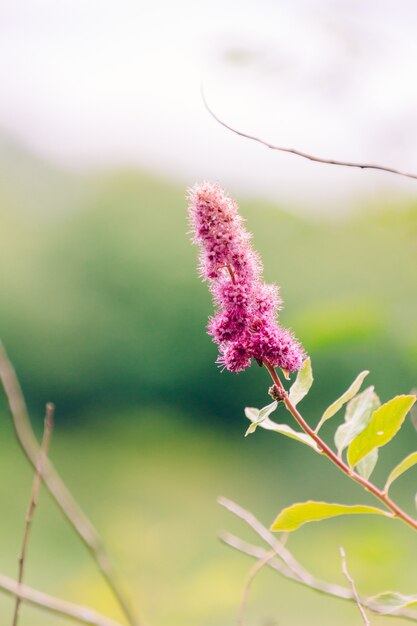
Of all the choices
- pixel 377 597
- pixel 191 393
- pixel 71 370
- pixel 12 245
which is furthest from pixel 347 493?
pixel 377 597

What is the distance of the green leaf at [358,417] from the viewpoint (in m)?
0.56

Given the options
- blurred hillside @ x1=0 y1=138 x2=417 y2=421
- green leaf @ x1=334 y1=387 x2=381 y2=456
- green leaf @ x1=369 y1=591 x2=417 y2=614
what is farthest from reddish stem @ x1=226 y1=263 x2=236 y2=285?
blurred hillside @ x1=0 y1=138 x2=417 y2=421

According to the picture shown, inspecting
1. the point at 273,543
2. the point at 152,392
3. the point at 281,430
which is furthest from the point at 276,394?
the point at 152,392

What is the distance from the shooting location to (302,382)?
574 mm

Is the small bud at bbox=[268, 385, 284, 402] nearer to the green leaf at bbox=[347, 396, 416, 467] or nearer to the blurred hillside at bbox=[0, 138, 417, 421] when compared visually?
the green leaf at bbox=[347, 396, 416, 467]

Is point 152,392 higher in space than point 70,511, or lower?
higher

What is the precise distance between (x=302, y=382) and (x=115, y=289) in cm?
317

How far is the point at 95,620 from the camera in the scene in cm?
39

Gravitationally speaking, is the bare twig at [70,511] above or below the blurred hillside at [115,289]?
below

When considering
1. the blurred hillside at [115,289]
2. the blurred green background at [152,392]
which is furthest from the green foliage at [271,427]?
the blurred hillside at [115,289]

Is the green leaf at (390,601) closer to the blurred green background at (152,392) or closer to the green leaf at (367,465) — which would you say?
the green leaf at (367,465)

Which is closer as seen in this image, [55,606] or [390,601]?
[55,606]

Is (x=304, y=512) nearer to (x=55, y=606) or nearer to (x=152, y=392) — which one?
(x=55, y=606)

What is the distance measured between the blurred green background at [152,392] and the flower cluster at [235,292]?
1.77 m
